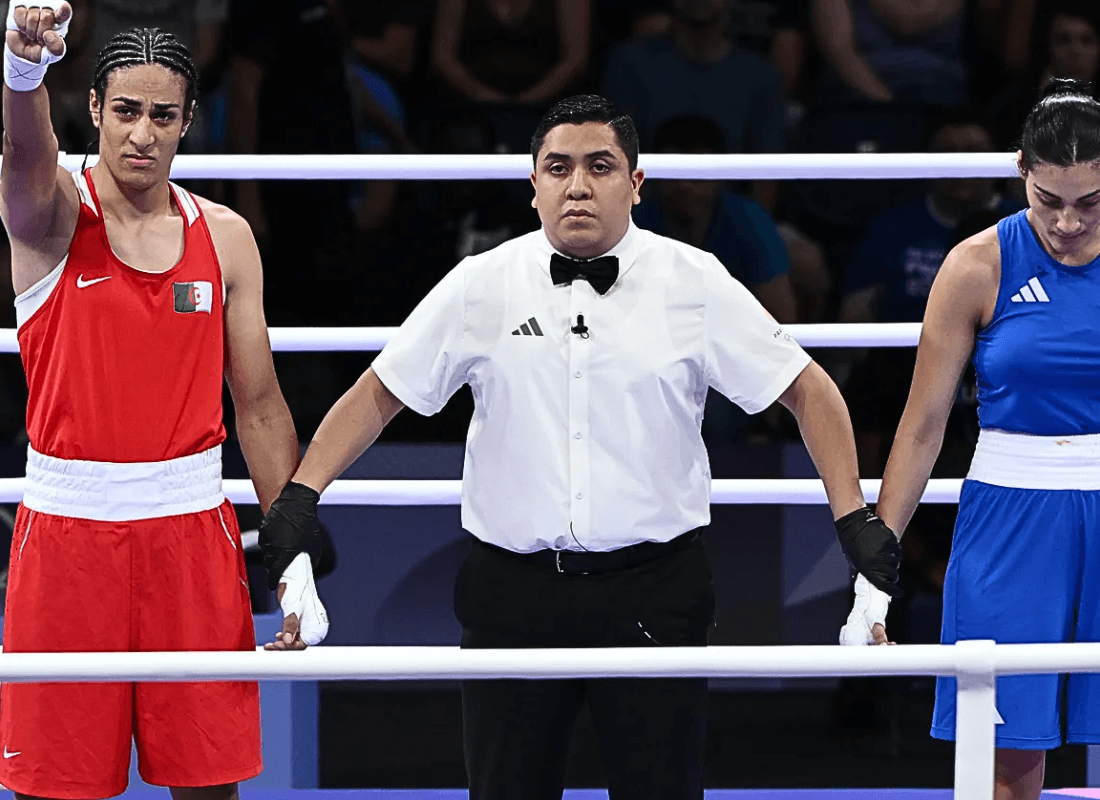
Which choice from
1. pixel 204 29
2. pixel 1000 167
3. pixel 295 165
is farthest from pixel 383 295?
pixel 1000 167

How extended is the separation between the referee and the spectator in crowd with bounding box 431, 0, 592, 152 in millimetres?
2417

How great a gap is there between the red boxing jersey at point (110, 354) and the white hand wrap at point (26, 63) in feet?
0.65

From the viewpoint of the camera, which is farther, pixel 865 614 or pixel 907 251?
pixel 907 251

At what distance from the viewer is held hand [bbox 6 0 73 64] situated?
1914 millimetres

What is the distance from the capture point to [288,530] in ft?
6.54

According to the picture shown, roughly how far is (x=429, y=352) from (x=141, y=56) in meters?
0.56

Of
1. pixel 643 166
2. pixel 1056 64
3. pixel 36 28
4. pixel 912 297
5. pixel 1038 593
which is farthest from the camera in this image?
pixel 1056 64

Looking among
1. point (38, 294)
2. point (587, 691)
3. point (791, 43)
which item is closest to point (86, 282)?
point (38, 294)

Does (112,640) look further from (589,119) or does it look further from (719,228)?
(719,228)

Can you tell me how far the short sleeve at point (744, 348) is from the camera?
2029 millimetres

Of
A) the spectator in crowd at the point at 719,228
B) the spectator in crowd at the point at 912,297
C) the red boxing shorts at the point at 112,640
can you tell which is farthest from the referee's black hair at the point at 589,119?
the spectator in crowd at the point at 719,228

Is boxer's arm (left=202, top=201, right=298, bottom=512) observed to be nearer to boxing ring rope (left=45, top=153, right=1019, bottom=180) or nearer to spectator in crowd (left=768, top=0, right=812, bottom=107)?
boxing ring rope (left=45, top=153, right=1019, bottom=180)

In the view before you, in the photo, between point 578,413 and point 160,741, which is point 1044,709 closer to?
point 578,413

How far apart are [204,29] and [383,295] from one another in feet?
3.02
